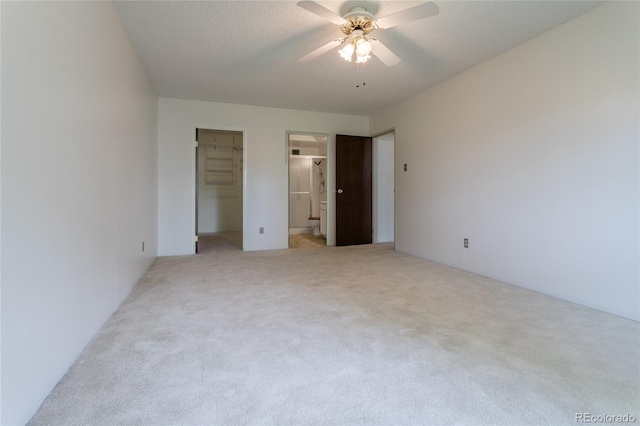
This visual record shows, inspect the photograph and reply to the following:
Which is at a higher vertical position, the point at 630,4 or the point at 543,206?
the point at 630,4

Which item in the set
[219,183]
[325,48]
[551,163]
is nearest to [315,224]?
[219,183]

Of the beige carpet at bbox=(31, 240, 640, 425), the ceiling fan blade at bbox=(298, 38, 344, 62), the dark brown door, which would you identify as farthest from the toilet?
the ceiling fan blade at bbox=(298, 38, 344, 62)

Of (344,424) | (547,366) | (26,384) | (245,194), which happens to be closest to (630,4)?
(547,366)

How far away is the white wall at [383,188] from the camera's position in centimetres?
580

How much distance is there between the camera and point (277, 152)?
16.9 ft

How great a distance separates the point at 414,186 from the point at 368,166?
1.33 meters

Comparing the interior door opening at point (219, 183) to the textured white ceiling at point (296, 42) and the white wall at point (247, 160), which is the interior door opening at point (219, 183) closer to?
the white wall at point (247, 160)

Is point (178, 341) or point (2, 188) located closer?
point (2, 188)

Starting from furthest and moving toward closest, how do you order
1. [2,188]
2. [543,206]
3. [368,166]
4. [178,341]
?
1. [368,166]
2. [543,206]
3. [178,341]
4. [2,188]

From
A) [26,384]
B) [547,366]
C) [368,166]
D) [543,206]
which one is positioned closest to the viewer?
[26,384]

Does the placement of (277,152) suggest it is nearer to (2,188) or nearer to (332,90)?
(332,90)

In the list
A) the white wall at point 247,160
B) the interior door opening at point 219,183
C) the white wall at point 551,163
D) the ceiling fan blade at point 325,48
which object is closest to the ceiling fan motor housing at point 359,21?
the ceiling fan blade at point 325,48

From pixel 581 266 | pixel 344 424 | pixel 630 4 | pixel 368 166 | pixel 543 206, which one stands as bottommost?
pixel 344 424

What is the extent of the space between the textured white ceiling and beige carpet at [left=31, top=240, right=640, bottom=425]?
7.63 ft
